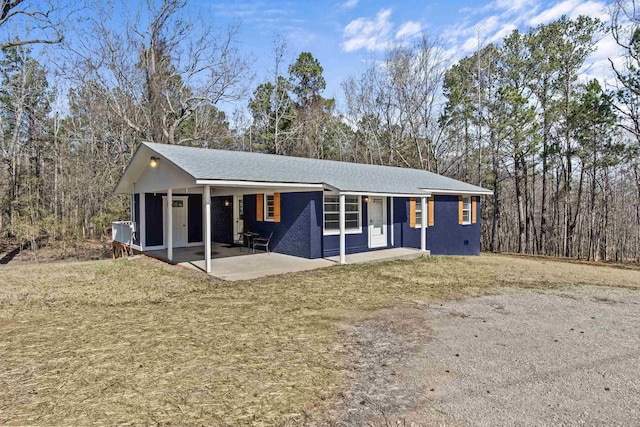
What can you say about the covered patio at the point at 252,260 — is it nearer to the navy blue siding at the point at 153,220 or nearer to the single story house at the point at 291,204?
the single story house at the point at 291,204

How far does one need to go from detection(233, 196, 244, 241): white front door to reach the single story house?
38 millimetres

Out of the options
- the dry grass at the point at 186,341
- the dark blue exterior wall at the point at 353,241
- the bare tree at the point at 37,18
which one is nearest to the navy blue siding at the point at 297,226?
the dark blue exterior wall at the point at 353,241

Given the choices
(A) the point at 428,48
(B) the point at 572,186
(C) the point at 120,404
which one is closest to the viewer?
(C) the point at 120,404

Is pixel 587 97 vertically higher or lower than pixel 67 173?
higher

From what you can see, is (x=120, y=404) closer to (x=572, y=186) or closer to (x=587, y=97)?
(x=587, y=97)

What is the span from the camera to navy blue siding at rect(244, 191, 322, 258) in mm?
10508

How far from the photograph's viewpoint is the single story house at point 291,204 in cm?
981

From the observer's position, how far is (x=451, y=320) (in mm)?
5125

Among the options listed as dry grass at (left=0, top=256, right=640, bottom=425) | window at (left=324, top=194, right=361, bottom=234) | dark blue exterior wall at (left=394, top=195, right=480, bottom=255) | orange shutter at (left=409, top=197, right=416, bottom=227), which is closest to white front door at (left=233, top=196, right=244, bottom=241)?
window at (left=324, top=194, right=361, bottom=234)

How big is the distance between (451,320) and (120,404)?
4190 millimetres

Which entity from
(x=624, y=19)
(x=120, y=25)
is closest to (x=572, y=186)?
(x=624, y=19)

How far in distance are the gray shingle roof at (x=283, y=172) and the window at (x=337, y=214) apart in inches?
23.7

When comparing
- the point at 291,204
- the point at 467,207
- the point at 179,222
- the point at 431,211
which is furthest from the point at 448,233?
the point at 179,222

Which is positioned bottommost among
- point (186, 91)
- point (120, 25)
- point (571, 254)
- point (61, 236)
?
point (571, 254)
